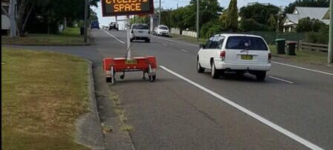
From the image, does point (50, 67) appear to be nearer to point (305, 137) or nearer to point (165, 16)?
point (305, 137)

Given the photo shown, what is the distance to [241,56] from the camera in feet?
60.6

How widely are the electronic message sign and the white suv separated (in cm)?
299

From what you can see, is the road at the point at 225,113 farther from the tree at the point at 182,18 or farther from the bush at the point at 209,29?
the tree at the point at 182,18

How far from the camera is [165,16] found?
13050cm

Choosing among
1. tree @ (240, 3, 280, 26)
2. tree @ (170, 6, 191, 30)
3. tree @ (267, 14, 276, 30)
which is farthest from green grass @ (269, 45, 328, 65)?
tree @ (240, 3, 280, 26)

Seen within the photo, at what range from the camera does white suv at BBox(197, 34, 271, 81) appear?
1841cm

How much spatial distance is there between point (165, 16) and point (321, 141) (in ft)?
404

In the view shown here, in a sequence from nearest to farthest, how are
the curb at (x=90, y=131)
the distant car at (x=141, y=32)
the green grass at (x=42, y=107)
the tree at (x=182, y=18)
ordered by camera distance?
the green grass at (x=42, y=107) < the curb at (x=90, y=131) < the distant car at (x=141, y=32) < the tree at (x=182, y=18)

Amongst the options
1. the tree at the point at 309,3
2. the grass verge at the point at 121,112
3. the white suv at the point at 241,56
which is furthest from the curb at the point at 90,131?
the tree at the point at 309,3

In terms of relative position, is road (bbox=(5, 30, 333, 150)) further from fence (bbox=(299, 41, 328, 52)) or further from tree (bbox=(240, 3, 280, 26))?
tree (bbox=(240, 3, 280, 26))

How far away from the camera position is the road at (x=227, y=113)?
27.2ft

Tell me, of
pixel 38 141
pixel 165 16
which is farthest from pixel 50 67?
pixel 165 16

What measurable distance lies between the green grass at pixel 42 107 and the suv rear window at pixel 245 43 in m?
5.00

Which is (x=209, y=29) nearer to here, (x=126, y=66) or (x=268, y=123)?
(x=126, y=66)
